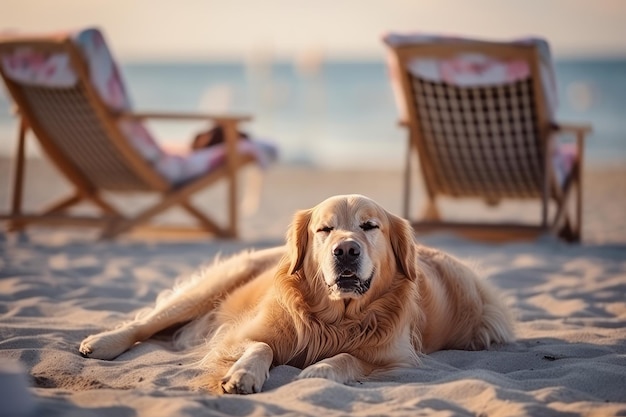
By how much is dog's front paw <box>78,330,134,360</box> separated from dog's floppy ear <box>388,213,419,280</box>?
1.28 metres

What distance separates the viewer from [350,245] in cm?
339

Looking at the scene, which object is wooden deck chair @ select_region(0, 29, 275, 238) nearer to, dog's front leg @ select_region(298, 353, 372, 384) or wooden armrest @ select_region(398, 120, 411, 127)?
wooden armrest @ select_region(398, 120, 411, 127)

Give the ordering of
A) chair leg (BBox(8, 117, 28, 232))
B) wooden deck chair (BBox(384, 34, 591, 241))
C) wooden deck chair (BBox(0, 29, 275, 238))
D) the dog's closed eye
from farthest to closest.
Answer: chair leg (BBox(8, 117, 28, 232)), wooden deck chair (BBox(0, 29, 275, 238)), wooden deck chair (BBox(384, 34, 591, 241)), the dog's closed eye

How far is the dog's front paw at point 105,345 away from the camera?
379 cm

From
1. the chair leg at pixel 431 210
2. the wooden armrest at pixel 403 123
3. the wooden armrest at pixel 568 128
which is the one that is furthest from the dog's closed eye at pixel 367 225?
the chair leg at pixel 431 210

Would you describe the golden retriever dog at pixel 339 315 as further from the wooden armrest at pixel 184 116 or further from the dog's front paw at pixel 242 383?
the wooden armrest at pixel 184 116

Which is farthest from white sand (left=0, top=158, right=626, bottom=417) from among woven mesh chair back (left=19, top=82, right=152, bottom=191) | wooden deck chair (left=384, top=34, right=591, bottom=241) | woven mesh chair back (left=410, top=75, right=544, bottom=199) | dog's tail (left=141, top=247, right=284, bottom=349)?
woven mesh chair back (left=19, top=82, right=152, bottom=191)

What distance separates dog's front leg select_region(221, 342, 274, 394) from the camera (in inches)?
124

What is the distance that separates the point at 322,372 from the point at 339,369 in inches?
3.8

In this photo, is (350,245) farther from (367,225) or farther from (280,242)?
(280,242)

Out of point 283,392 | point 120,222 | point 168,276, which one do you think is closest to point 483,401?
point 283,392

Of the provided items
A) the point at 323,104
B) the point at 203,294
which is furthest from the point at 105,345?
the point at 323,104

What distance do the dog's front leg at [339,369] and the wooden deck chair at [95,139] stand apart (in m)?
4.40

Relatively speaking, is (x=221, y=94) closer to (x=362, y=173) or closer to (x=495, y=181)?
(x=362, y=173)
